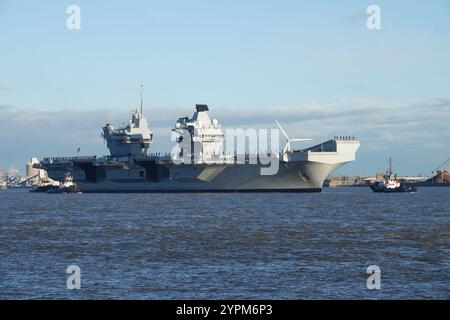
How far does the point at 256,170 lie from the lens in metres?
87.9

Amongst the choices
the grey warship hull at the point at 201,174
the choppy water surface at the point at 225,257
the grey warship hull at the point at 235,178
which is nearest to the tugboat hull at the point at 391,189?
the grey warship hull at the point at 201,174

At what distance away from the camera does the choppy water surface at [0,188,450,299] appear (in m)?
20.6

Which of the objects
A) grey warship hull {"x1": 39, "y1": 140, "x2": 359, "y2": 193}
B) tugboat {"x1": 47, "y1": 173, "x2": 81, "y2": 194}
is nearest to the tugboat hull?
grey warship hull {"x1": 39, "y1": 140, "x2": 359, "y2": 193}

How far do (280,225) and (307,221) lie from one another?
3.66m

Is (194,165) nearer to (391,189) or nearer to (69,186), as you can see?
(69,186)

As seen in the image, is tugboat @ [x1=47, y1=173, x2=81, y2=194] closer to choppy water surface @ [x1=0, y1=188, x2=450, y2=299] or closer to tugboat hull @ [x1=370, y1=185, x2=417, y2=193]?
tugboat hull @ [x1=370, y1=185, x2=417, y2=193]

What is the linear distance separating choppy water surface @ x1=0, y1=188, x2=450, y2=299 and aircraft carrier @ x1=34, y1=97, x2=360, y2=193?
39298mm

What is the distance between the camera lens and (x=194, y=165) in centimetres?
9062

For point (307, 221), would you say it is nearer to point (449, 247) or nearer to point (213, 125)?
point (449, 247)

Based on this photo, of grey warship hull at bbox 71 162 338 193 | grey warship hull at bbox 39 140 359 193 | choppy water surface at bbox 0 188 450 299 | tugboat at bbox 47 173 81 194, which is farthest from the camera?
tugboat at bbox 47 173 81 194

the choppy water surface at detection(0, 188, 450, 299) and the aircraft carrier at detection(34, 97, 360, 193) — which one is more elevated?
the aircraft carrier at detection(34, 97, 360, 193)

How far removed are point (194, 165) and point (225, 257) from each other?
6334cm

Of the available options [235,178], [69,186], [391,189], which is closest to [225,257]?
[235,178]

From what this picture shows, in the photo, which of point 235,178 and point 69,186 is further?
point 69,186
